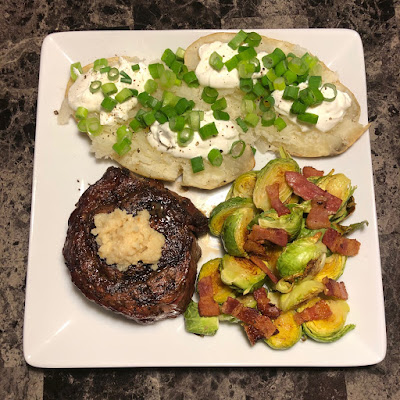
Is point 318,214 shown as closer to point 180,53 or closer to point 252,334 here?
point 252,334

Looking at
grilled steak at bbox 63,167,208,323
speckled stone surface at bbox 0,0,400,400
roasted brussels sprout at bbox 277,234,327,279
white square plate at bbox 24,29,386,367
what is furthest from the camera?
speckled stone surface at bbox 0,0,400,400

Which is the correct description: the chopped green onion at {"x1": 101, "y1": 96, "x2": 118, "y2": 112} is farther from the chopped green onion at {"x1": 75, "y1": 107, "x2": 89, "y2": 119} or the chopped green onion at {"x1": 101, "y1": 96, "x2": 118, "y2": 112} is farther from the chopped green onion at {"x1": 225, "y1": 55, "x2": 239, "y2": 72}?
the chopped green onion at {"x1": 225, "y1": 55, "x2": 239, "y2": 72}

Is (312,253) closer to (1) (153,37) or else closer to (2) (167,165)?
(2) (167,165)

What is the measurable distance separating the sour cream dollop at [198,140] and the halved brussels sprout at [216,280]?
763mm

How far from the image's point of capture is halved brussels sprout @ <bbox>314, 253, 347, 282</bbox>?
3281mm

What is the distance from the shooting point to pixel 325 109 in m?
3.44

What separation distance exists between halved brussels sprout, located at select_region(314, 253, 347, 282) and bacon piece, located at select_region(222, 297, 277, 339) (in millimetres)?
462

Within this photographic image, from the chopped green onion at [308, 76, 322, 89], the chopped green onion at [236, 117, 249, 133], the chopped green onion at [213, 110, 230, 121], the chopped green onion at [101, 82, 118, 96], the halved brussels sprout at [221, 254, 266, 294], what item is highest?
the chopped green onion at [308, 76, 322, 89]

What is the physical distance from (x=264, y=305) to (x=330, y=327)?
467 millimetres

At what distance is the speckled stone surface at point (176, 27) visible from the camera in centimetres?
366

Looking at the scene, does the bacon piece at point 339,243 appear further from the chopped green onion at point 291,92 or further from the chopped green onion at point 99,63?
the chopped green onion at point 99,63

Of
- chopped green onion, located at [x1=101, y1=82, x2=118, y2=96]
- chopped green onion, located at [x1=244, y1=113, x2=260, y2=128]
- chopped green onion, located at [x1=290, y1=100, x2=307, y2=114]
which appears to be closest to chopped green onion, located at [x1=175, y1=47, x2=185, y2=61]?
chopped green onion, located at [x1=101, y1=82, x2=118, y2=96]

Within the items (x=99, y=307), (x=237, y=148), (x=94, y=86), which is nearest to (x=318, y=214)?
(x=237, y=148)

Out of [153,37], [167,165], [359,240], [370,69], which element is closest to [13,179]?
[167,165]
